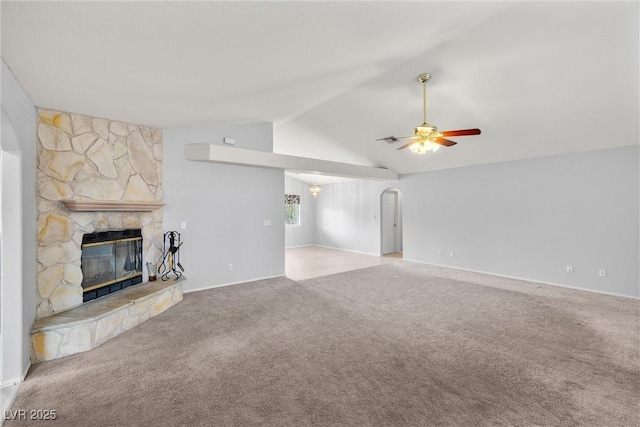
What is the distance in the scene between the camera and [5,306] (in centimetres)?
237

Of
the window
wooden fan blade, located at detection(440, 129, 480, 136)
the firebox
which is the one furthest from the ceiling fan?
the window

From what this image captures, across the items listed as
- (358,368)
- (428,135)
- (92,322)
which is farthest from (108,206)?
(428,135)

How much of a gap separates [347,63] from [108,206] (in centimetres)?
344

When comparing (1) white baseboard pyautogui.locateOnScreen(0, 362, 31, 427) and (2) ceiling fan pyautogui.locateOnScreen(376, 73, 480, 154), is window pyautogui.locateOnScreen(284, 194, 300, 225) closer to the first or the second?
(2) ceiling fan pyautogui.locateOnScreen(376, 73, 480, 154)

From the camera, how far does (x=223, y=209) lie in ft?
17.4

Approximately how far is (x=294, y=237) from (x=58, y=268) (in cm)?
795

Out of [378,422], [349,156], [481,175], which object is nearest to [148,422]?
[378,422]

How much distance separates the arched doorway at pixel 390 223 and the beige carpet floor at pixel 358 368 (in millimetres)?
4917

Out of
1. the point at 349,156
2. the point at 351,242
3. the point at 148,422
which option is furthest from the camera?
the point at 351,242

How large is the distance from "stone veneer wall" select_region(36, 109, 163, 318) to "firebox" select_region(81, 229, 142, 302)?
0.10 metres

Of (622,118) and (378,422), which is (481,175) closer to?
(622,118)

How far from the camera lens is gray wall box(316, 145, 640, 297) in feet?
15.6

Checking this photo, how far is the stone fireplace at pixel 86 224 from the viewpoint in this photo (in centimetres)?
301

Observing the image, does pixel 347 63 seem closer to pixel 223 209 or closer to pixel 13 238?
pixel 223 209
